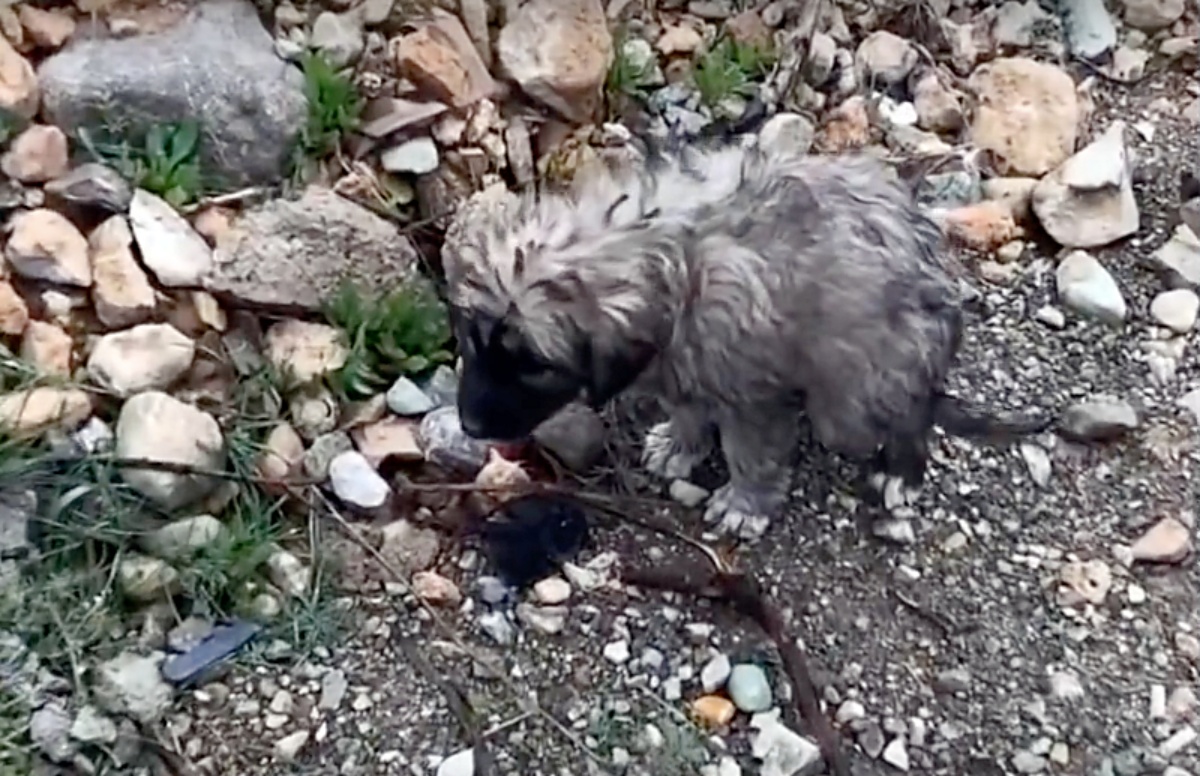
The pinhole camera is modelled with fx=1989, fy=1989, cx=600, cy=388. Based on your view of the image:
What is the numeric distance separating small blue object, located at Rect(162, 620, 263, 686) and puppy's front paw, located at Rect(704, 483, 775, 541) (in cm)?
71

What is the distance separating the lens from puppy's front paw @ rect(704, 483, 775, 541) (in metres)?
3.01

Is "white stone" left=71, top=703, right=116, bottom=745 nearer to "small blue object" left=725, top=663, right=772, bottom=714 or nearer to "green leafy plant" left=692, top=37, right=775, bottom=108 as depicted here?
"small blue object" left=725, top=663, right=772, bottom=714

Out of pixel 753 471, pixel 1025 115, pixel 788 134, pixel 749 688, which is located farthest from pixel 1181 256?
pixel 749 688

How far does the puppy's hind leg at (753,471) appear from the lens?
293 cm

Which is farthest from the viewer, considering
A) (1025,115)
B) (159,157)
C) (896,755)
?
(1025,115)

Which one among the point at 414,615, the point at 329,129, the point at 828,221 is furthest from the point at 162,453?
the point at 828,221

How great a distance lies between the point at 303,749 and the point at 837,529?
88cm

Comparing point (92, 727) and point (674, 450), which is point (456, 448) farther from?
point (92, 727)

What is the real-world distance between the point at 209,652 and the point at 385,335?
60 centimetres

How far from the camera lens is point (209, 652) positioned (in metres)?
2.79

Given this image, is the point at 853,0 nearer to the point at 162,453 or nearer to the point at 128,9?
the point at 128,9

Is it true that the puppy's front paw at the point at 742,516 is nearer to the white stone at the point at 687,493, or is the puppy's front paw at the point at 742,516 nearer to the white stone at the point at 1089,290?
the white stone at the point at 687,493

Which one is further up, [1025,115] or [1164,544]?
[1025,115]

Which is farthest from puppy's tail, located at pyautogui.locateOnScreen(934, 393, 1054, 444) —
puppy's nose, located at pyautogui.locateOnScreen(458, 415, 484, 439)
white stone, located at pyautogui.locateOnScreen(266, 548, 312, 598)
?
white stone, located at pyautogui.locateOnScreen(266, 548, 312, 598)
